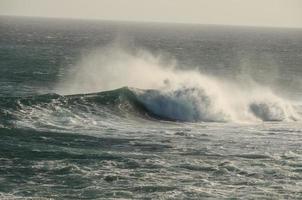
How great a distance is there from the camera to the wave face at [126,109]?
3816 centimetres

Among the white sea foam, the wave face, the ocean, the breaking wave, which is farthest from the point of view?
the white sea foam

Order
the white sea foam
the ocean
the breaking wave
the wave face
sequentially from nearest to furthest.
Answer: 1. the ocean
2. the wave face
3. the breaking wave
4. the white sea foam

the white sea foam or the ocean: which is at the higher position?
the white sea foam

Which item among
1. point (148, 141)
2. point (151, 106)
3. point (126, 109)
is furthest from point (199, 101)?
point (148, 141)

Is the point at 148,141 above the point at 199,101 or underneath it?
underneath

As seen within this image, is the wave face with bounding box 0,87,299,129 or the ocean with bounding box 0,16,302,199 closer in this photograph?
the ocean with bounding box 0,16,302,199

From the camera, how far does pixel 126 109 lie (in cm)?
4409

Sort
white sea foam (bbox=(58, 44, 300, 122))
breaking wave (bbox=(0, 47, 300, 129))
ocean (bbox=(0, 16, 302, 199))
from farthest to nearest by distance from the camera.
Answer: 1. white sea foam (bbox=(58, 44, 300, 122))
2. breaking wave (bbox=(0, 47, 300, 129))
3. ocean (bbox=(0, 16, 302, 199))

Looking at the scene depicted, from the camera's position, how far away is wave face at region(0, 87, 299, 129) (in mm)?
38156

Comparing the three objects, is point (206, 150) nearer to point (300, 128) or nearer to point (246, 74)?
point (300, 128)

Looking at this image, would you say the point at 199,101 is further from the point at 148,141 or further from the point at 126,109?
the point at 148,141

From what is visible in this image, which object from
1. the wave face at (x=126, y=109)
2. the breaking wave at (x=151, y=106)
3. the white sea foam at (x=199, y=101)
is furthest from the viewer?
the white sea foam at (x=199, y=101)

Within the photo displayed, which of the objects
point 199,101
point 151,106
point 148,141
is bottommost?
point 148,141

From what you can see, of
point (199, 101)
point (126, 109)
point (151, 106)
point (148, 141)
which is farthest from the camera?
point (199, 101)
